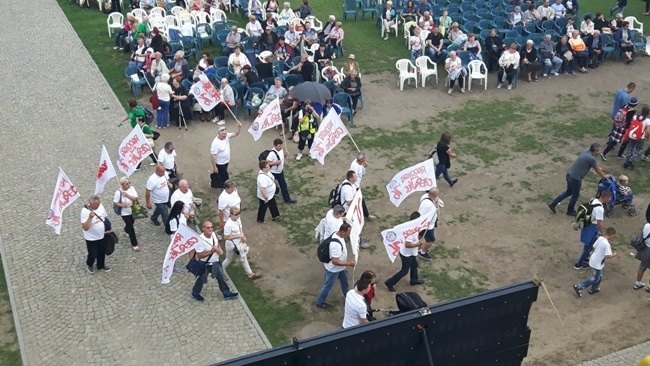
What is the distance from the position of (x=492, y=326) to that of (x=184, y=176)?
1018cm

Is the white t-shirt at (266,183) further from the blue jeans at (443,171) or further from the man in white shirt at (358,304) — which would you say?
the man in white shirt at (358,304)

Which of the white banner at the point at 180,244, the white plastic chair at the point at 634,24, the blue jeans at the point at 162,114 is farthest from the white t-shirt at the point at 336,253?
the white plastic chair at the point at 634,24

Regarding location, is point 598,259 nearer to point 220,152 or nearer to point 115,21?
point 220,152

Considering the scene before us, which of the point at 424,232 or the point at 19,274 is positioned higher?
the point at 424,232

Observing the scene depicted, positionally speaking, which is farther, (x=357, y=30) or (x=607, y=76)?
(x=357, y=30)

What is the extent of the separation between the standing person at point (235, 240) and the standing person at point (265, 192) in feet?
5.08

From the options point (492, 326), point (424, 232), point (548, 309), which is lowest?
point (548, 309)

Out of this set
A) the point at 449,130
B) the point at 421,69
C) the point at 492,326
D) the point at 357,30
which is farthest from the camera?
the point at 357,30

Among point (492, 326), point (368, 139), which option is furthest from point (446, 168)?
point (492, 326)

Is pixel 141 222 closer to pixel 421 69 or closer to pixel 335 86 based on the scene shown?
pixel 335 86

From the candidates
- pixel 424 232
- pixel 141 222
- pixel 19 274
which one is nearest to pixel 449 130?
pixel 424 232

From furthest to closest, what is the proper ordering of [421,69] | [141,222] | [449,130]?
[421,69]
[449,130]
[141,222]

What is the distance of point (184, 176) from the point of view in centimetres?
1652

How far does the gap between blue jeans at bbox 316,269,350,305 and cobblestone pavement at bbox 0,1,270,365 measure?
1.20m
